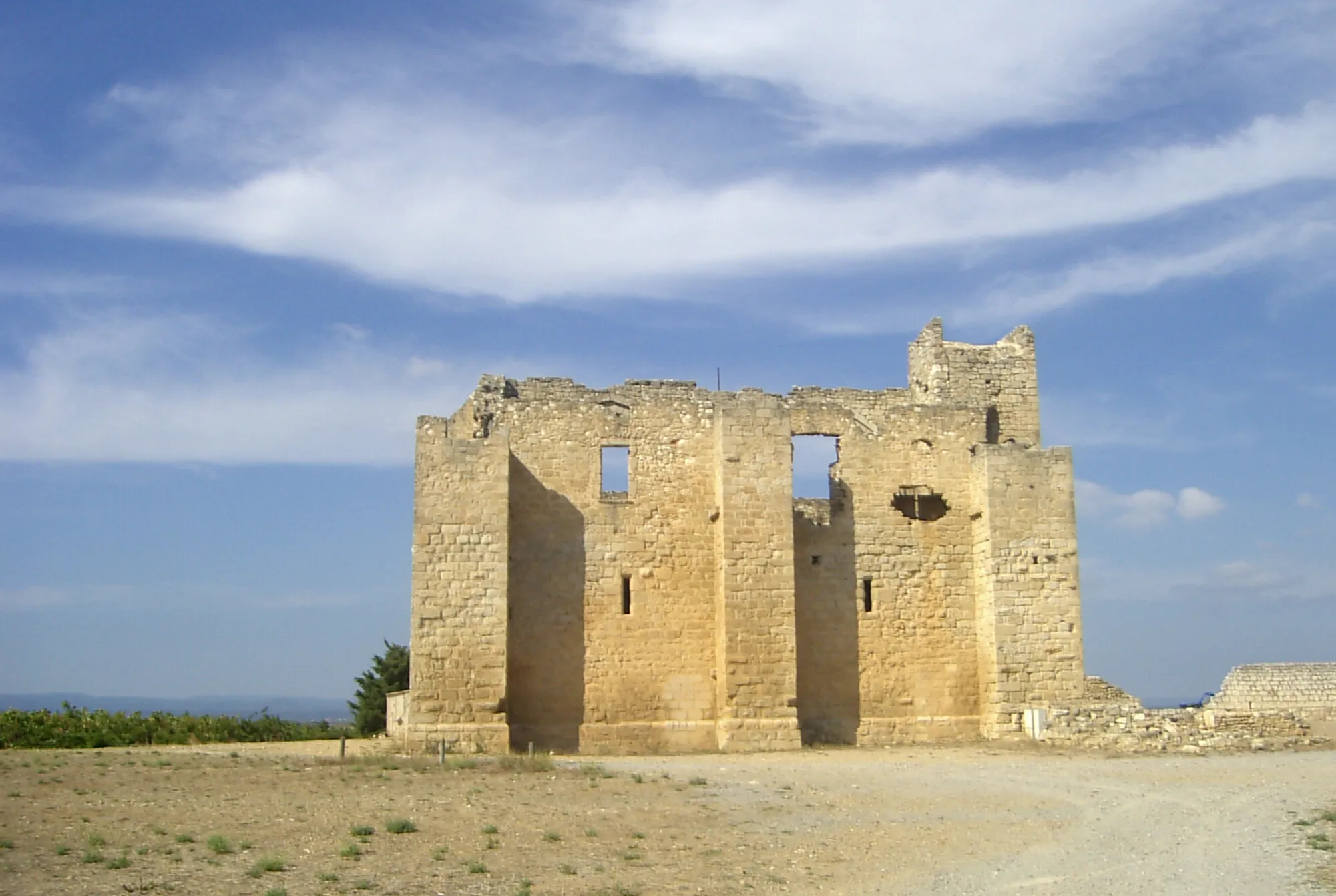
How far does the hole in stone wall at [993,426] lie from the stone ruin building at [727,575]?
2.52ft

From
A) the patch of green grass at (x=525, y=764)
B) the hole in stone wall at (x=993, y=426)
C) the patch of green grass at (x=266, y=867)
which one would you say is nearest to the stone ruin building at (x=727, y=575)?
the hole in stone wall at (x=993, y=426)

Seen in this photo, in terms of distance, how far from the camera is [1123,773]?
15.8 m

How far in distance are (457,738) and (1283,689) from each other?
49.6 ft

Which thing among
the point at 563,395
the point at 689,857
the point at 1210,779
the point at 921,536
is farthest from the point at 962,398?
the point at 689,857

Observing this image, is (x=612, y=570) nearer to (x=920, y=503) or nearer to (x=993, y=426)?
Result: (x=920, y=503)

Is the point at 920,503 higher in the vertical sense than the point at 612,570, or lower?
higher

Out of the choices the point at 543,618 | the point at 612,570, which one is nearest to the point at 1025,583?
the point at 612,570

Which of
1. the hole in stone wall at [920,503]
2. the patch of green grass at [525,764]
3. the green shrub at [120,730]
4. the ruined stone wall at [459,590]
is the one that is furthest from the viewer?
the hole in stone wall at [920,503]

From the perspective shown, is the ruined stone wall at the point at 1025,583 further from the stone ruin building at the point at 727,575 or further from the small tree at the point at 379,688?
the small tree at the point at 379,688

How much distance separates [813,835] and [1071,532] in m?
11.0

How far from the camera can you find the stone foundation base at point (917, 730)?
66.6ft

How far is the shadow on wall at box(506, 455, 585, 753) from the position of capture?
19.5 meters

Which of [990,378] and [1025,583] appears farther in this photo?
[990,378]

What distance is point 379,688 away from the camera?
2703 centimetres
